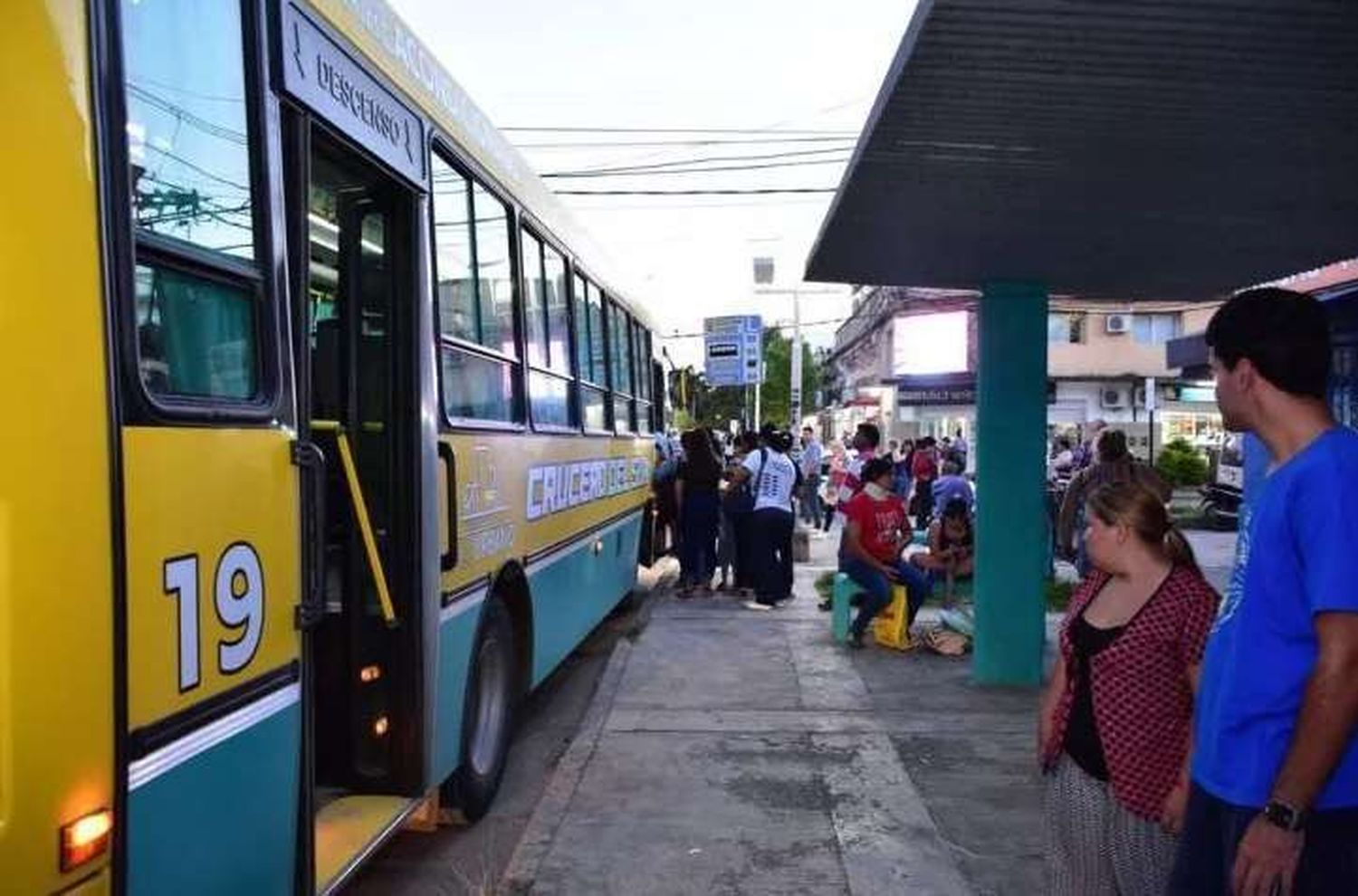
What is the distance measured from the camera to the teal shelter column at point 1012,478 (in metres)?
7.78

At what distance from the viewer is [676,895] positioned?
15.1 feet

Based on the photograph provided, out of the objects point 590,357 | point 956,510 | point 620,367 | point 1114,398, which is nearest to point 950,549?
point 956,510

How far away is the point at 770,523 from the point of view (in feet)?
36.8

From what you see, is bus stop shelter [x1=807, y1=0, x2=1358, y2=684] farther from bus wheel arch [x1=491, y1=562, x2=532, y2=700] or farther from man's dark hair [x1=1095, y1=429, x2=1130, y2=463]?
bus wheel arch [x1=491, y1=562, x2=532, y2=700]

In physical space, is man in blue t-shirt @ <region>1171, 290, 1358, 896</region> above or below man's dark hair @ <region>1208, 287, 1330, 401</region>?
below

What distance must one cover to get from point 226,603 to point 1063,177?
402 centimetres

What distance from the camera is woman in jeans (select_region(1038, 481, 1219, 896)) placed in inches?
120

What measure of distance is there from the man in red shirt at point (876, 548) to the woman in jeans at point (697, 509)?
114 inches

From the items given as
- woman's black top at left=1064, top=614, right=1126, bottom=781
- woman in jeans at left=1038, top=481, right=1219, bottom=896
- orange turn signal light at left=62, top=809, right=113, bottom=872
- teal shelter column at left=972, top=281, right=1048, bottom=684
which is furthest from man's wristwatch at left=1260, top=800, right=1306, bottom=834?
teal shelter column at left=972, top=281, right=1048, bottom=684

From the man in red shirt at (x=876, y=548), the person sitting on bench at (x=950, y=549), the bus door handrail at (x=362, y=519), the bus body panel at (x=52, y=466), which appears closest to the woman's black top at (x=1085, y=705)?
the bus door handrail at (x=362, y=519)

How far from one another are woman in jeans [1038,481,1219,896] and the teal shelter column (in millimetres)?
4609

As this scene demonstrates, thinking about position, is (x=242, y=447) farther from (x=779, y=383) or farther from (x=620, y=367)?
(x=779, y=383)

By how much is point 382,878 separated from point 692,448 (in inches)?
285

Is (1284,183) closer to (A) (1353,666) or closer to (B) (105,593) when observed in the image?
(A) (1353,666)
